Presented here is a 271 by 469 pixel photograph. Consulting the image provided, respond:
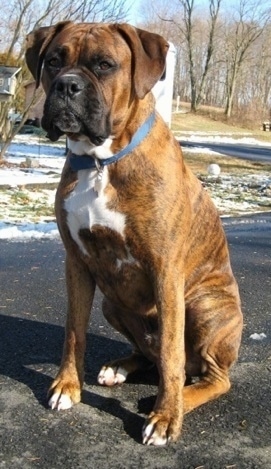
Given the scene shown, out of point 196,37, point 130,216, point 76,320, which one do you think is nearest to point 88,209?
point 130,216

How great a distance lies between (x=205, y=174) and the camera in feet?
49.0

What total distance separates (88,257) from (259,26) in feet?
190

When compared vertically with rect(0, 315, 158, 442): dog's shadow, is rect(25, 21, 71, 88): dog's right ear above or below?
above

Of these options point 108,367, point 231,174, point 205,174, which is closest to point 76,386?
point 108,367

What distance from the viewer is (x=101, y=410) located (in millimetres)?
3188

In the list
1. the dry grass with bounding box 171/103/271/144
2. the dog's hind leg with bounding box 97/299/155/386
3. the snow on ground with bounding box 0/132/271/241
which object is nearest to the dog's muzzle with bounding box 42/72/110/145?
the dog's hind leg with bounding box 97/299/155/386

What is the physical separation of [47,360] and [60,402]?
0.62 metres

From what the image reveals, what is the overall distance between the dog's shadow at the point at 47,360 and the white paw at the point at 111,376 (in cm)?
5

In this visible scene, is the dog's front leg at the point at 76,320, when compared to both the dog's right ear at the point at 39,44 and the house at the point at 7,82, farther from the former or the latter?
the house at the point at 7,82

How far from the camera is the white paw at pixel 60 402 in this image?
316 centimetres

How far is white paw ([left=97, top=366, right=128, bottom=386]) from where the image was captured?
344 centimetres

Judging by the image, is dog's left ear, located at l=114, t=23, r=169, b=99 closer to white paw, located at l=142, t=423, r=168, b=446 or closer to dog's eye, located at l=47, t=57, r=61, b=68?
dog's eye, located at l=47, t=57, r=61, b=68

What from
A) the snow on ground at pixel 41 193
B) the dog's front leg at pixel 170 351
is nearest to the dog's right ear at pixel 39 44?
the dog's front leg at pixel 170 351

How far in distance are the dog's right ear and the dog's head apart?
0.07 meters
